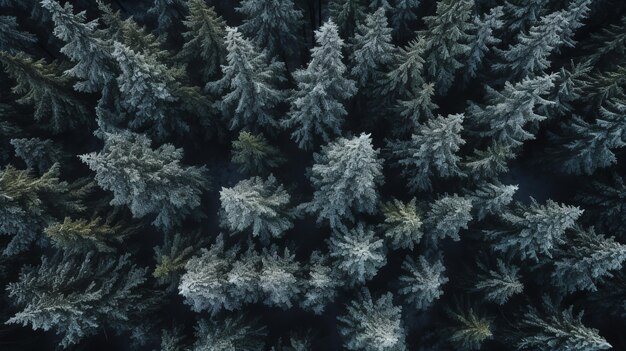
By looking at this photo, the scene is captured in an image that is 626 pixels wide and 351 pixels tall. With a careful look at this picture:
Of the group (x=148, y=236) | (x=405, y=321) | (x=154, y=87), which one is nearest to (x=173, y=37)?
(x=154, y=87)

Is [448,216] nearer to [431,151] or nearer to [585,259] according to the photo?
[431,151]

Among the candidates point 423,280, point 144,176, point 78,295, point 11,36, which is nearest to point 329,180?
point 423,280

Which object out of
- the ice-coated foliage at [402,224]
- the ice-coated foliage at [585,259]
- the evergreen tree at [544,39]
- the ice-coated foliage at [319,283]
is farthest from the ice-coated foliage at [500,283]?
the evergreen tree at [544,39]

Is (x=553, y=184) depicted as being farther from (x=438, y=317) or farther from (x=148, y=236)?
(x=148, y=236)

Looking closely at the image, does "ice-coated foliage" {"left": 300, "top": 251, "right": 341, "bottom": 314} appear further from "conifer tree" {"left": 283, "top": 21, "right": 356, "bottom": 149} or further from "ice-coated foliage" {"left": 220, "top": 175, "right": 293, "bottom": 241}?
"conifer tree" {"left": 283, "top": 21, "right": 356, "bottom": 149}

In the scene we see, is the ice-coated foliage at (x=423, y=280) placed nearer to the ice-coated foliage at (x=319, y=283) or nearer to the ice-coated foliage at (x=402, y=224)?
the ice-coated foliage at (x=402, y=224)
